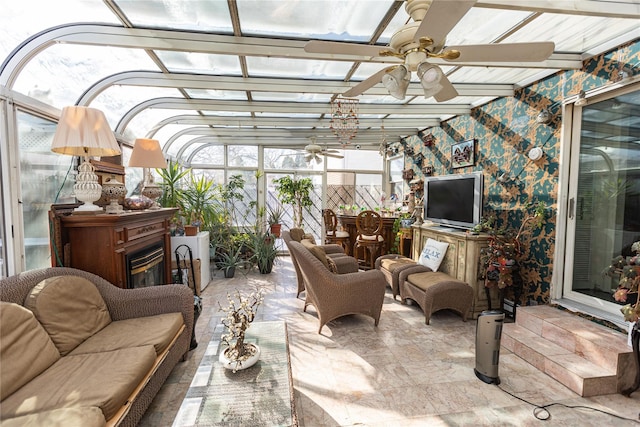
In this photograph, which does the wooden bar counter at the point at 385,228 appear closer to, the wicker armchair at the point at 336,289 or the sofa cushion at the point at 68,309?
the wicker armchair at the point at 336,289

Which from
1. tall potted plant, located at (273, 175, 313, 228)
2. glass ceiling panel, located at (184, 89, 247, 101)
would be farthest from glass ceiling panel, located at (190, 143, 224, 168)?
glass ceiling panel, located at (184, 89, 247, 101)

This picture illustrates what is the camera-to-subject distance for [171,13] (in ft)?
6.73

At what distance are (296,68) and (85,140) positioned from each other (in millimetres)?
1873

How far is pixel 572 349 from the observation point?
239 centimetres

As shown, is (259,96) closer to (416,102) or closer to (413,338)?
(416,102)

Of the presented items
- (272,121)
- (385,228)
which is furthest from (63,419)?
(385,228)

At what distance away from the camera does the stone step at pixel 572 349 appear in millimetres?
2104

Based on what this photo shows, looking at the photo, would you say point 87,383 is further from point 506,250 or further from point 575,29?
point 575,29

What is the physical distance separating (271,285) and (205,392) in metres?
2.97

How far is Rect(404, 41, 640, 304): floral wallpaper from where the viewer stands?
264cm

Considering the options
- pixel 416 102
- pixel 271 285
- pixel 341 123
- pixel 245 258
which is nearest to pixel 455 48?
pixel 416 102

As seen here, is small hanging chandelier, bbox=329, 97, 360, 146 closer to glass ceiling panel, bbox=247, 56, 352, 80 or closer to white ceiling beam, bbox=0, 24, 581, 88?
glass ceiling panel, bbox=247, 56, 352, 80

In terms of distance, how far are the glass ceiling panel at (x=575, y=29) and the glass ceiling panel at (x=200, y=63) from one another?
2.38m

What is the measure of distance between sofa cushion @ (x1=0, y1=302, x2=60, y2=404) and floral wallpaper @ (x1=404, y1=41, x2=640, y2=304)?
3995mm
